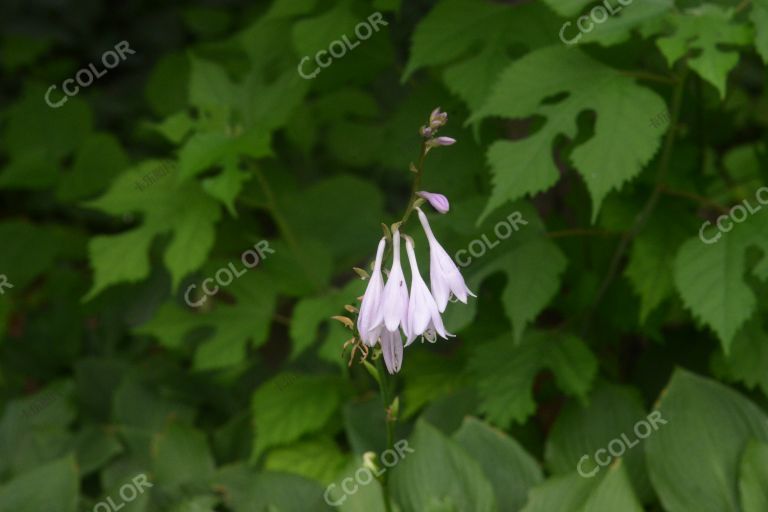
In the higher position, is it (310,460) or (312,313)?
(312,313)

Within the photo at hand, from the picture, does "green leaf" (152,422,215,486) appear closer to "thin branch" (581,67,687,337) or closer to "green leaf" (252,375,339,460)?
"green leaf" (252,375,339,460)

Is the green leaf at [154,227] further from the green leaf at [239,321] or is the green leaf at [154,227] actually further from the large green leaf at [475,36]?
the large green leaf at [475,36]

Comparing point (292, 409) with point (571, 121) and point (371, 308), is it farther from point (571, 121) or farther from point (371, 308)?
point (371, 308)

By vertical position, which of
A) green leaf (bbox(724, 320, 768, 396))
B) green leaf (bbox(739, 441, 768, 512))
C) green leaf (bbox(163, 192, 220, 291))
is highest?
green leaf (bbox(163, 192, 220, 291))

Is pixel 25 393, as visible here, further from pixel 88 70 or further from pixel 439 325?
pixel 439 325

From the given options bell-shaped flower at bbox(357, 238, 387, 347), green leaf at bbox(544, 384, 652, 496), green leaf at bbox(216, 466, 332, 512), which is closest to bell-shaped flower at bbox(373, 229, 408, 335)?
bell-shaped flower at bbox(357, 238, 387, 347)

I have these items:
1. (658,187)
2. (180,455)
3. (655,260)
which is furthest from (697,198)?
(180,455)

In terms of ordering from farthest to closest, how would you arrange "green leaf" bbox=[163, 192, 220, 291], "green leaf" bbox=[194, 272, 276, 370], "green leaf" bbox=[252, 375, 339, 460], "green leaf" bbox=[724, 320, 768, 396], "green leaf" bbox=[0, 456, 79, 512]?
"green leaf" bbox=[194, 272, 276, 370] < "green leaf" bbox=[252, 375, 339, 460] < "green leaf" bbox=[163, 192, 220, 291] < "green leaf" bbox=[0, 456, 79, 512] < "green leaf" bbox=[724, 320, 768, 396]
